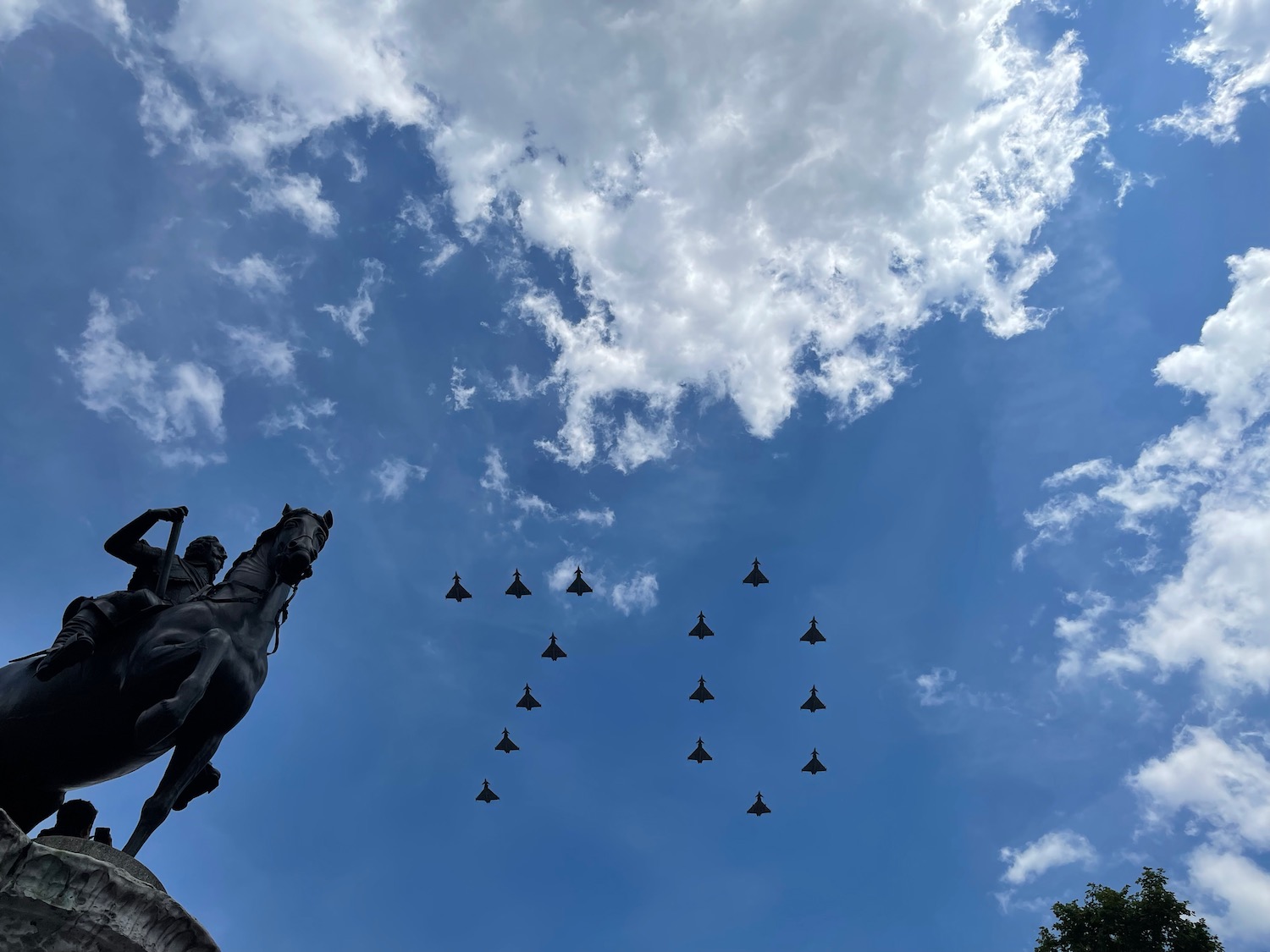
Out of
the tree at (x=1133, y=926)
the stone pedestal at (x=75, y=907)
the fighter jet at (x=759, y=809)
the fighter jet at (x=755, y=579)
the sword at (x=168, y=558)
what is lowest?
the stone pedestal at (x=75, y=907)

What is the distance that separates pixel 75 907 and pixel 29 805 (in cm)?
314

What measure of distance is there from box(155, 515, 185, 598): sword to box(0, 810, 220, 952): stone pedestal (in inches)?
134

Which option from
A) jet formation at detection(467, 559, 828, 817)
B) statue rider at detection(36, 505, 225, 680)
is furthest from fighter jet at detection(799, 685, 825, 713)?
statue rider at detection(36, 505, 225, 680)

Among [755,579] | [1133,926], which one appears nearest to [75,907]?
[1133,926]

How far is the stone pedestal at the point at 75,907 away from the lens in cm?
368

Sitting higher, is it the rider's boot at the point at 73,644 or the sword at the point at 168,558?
the sword at the point at 168,558

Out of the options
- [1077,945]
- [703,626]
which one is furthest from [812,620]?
[1077,945]

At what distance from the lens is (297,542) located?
6.84 m

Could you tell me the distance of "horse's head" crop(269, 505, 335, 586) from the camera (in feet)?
22.1

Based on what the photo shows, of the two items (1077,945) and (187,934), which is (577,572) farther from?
(187,934)

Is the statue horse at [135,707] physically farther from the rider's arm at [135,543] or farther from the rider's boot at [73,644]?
the rider's arm at [135,543]

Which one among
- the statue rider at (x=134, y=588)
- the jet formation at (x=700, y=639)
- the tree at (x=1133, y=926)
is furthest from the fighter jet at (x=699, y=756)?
the statue rider at (x=134, y=588)

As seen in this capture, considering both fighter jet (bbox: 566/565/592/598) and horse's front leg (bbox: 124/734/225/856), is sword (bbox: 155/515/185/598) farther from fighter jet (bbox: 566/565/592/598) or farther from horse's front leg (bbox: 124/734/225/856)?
fighter jet (bbox: 566/565/592/598)

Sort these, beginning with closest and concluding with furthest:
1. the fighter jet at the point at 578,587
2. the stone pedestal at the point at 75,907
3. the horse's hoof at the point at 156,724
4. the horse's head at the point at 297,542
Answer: the stone pedestal at the point at 75,907, the horse's hoof at the point at 156,724, the horse's head at the point at 297,542, the fighter jet at the point at 578,587
